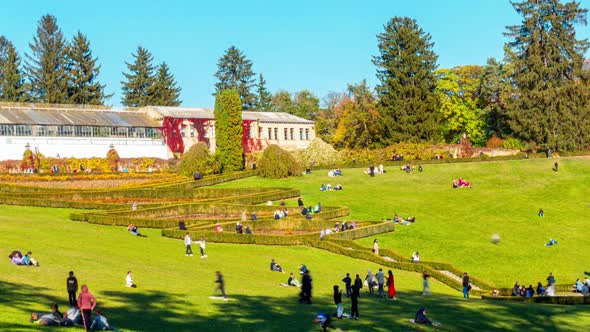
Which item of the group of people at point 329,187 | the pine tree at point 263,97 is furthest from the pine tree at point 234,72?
the group of people at point 329,187

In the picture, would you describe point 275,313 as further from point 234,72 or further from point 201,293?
point 234,72

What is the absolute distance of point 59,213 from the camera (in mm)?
65625

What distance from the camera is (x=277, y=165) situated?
92562mm

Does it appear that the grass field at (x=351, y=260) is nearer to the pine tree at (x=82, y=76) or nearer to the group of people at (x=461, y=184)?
the group of people at (x=461, y=184)

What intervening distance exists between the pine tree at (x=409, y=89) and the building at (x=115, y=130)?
19.9 m

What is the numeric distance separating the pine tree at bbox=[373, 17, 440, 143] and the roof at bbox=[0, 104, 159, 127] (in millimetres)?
32543

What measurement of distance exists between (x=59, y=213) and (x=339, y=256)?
25.5 m

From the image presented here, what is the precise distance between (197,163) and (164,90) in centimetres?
5071

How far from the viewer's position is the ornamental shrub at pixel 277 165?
9231 cm

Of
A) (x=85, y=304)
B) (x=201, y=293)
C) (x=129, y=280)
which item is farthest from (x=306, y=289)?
(x=85, y=304)

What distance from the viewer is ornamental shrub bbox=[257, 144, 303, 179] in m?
92.3

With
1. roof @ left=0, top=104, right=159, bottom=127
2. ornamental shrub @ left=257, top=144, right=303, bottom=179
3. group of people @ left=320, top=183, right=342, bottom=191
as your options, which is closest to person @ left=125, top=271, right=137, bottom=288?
group of people @ left=320, top=183, right=342, bottom=191

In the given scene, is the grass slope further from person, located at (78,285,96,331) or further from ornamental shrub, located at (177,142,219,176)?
ornamental shrub, located at (177,142,219,176)

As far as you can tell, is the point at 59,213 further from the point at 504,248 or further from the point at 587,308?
the point at 587,308
